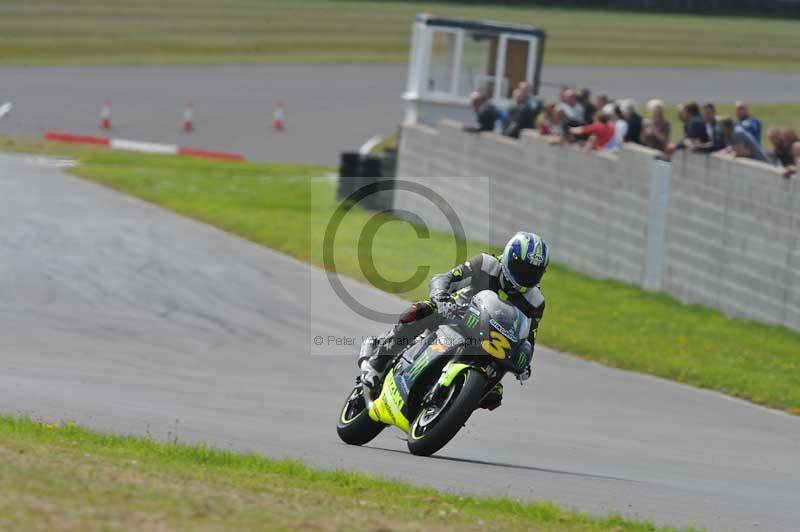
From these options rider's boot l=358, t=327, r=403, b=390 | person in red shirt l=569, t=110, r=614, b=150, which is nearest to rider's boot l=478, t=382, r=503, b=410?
rider's boot l=358, t=327, r=403, b=390

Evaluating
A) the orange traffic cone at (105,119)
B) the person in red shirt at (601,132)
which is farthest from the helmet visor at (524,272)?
the orange traffic cone at (105,119)

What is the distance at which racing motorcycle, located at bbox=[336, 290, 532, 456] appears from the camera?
946cm

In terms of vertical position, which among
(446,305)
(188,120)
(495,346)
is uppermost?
(446,305)

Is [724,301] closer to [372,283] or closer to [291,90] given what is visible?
[372,283]

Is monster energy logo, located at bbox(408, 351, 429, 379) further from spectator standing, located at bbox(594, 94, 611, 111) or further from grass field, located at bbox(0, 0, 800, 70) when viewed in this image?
grass field, located at bbox(0, 0, 800, 70)

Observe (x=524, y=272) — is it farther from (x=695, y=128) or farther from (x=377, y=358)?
(x=695, y=128)

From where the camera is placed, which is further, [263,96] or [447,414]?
[263,96]

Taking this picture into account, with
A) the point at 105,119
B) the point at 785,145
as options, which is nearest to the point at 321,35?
the point at 105,119

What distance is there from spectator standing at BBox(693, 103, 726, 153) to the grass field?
3310 centimetres

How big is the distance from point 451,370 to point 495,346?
33 centimetres

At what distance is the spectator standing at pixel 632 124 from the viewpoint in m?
21.5

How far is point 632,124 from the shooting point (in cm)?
2159

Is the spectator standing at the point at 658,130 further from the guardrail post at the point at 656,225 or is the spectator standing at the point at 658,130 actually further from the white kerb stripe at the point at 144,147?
the white kerb stripe at the point at 144,147

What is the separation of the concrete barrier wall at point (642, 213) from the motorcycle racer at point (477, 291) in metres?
8.02
